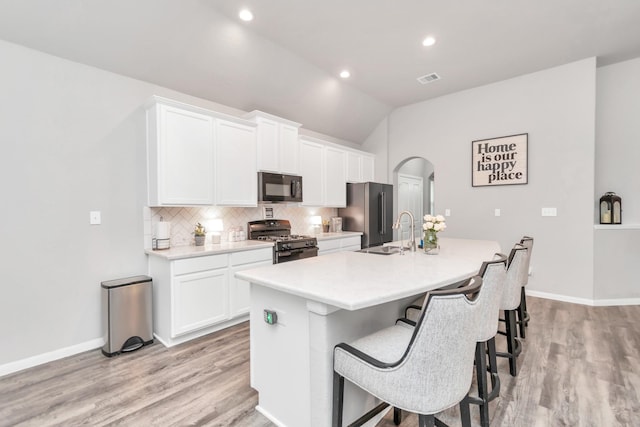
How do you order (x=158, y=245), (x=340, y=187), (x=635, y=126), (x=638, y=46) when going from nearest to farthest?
(x=158, y=245)
(x=638, y=46)
(x=635, y=126)
(x=340, y=187)

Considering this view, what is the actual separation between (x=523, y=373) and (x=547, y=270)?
2.54 metres

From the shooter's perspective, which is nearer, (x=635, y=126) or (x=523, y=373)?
(x=523, y=373)

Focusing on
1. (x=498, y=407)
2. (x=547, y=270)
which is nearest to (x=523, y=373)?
(x=498, y=407)

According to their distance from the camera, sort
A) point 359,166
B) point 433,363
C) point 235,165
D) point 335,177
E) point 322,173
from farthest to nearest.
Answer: point 359,166
point 335,177
point 322,173
point 235,165
point 433,363

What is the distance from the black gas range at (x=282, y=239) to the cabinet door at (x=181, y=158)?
35.4 inches

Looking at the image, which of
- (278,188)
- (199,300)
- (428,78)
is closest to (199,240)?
(199,300)

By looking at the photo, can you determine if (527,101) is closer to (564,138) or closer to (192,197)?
(564,138)

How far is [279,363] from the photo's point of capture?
1713 millimetres

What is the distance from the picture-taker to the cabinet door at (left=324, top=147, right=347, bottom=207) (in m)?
4.98

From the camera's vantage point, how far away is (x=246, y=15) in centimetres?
290

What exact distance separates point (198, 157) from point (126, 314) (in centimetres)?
165

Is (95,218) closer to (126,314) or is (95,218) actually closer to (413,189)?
(126,314)

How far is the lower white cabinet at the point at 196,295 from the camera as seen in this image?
2.79 metres

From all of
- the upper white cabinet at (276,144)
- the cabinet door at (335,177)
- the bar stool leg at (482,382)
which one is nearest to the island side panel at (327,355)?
the bar stool leg at (482,382)
